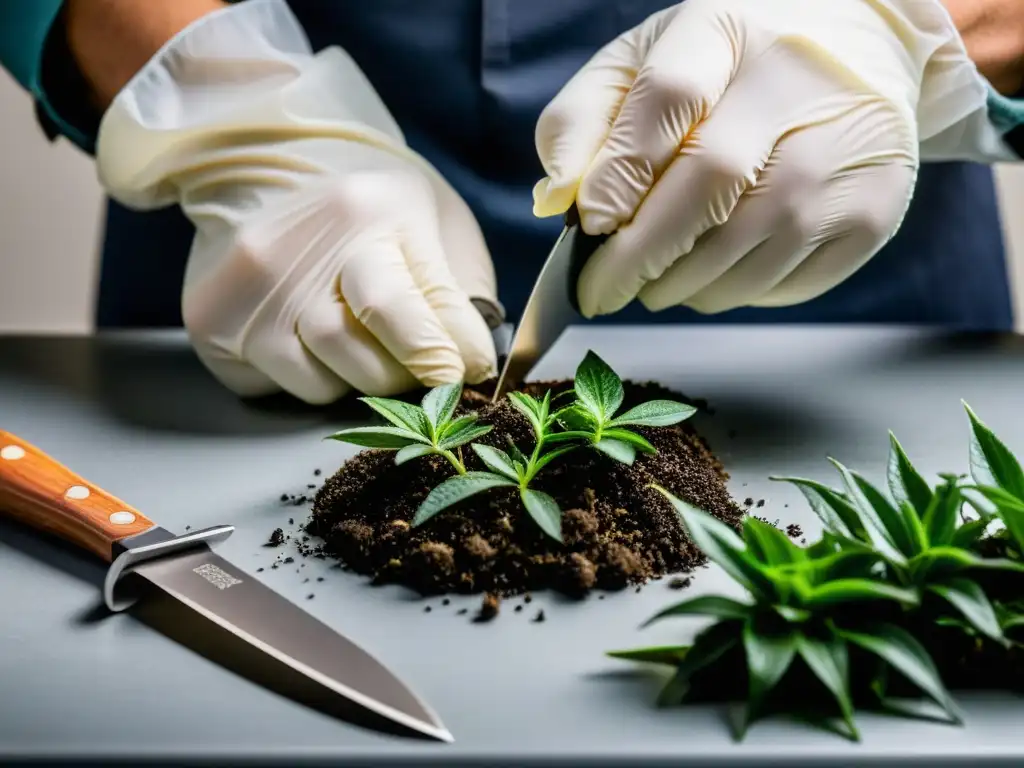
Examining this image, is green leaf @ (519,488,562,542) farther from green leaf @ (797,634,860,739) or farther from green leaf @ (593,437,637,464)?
green leaf @ (797,634,860,739)

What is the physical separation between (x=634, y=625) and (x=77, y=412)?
80 cm

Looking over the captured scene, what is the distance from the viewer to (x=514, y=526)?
0.78 metres

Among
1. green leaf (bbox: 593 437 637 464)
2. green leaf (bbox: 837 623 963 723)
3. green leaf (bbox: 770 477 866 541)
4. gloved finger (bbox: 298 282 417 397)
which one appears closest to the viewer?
green leaf (bbox: 837 623 963 723)

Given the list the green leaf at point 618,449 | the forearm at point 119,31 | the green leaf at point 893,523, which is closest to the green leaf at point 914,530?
the green leaf at point 893,523

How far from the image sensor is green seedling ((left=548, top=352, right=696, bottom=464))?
82cm

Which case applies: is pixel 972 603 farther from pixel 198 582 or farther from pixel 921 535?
pixel 198 582

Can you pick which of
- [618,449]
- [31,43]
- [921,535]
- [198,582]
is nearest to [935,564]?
[921,535]

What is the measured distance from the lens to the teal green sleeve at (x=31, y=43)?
1.37 meters

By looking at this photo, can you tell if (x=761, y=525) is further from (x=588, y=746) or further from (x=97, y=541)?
(x=97, y=541)

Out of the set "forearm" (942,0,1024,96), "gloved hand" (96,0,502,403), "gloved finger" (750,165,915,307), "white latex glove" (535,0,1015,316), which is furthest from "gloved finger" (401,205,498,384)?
"forearm" (942,0,1024,96)

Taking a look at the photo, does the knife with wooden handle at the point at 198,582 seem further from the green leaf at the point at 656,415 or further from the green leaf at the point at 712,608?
the green leaf at the point at 656,415

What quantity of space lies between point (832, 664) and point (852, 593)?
43mm

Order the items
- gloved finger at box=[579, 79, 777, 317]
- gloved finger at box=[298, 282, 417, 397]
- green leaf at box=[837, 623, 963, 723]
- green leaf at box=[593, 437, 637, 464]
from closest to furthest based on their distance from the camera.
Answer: green leaf at box=[837, 623, 963, 723] < green leaf at box=[593, 437, 637, 464] < gloved finger at box=[579, 79, 777, 317] < gloved finger at box=[298, 282, 417, 397]

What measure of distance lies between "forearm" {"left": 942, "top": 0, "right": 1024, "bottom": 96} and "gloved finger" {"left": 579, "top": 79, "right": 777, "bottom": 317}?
0.49 m
